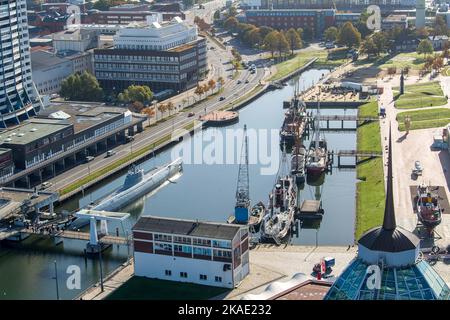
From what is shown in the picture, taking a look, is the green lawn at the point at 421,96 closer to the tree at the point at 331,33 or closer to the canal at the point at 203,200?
the canal at the point at 203,200

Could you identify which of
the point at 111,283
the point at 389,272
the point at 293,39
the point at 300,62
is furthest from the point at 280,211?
the point at 293,39

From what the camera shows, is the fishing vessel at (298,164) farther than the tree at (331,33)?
No

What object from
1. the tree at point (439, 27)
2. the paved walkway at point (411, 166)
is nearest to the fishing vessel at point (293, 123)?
the paved walkway at point (411, 166)

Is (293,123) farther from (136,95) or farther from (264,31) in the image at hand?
(264,31)

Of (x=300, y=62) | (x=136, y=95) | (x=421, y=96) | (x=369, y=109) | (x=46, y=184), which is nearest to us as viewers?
(x=46, y=184)

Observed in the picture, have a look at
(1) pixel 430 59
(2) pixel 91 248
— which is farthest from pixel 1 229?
(1) pixel 430 59
